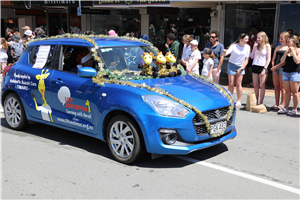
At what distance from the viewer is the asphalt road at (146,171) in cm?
398

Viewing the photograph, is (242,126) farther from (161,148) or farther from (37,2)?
(37,2)

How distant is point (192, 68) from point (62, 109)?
4104 millimetres

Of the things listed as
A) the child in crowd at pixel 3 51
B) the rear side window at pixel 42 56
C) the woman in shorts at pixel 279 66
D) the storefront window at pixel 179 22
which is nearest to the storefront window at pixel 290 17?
the storefront window at pixel 179 22

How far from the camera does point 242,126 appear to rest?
23.3 ft

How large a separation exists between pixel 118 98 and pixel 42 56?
2218mm

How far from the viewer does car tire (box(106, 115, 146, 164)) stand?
462 centimetres

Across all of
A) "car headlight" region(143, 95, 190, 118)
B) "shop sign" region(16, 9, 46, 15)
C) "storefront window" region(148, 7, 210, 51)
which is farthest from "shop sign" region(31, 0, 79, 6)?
"car headlight" region(143, 95, 190, 118)

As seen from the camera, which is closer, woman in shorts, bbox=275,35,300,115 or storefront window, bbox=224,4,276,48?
woman in shorts, bbox=275,35,300,115

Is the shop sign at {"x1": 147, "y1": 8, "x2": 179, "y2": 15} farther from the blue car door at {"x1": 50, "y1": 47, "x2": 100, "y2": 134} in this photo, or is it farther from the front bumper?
the front bumper

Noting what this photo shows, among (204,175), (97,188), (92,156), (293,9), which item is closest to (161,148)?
(204,175)

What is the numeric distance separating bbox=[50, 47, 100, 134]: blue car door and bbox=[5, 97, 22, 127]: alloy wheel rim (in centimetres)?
117

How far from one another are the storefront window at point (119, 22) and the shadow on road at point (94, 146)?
39.0 ft

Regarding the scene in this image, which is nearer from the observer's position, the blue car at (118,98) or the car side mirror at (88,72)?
the blue car at (118,98)

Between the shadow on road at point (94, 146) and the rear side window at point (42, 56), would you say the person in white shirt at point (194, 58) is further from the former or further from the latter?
the rear side window at point (42, 56)
